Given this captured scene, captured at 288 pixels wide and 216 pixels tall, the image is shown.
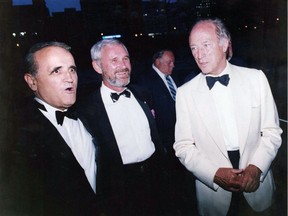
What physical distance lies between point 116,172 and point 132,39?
97 centimetres

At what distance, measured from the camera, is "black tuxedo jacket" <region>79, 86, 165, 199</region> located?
177 cm

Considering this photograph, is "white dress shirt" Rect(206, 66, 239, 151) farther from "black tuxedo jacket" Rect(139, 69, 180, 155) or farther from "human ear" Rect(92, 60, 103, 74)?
"human ear" Rect(92, 60, 103, 74)

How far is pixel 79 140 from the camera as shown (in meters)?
1.71

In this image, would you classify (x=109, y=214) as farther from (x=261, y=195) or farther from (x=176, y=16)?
(x=176, y=16)

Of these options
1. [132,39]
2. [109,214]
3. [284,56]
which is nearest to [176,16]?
[132,39]

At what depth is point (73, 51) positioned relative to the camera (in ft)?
5.68

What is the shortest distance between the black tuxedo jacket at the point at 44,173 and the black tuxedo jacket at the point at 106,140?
141 millimetres

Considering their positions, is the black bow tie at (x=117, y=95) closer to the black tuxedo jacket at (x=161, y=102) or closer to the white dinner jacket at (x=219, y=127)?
the black tuxedo jacket at (x=161, y=102)

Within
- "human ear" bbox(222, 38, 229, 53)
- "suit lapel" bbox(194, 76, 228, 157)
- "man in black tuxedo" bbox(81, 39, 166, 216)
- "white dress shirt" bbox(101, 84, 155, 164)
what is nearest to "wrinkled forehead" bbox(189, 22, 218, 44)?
"human ear" bbox(222, 38, 229, 53)

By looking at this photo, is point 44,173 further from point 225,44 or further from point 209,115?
point 225,44

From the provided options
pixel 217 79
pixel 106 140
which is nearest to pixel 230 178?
pixel 217 79

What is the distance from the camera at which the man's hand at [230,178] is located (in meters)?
1.76

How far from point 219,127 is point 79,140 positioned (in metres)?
0.97

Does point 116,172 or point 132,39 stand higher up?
point 132,39
